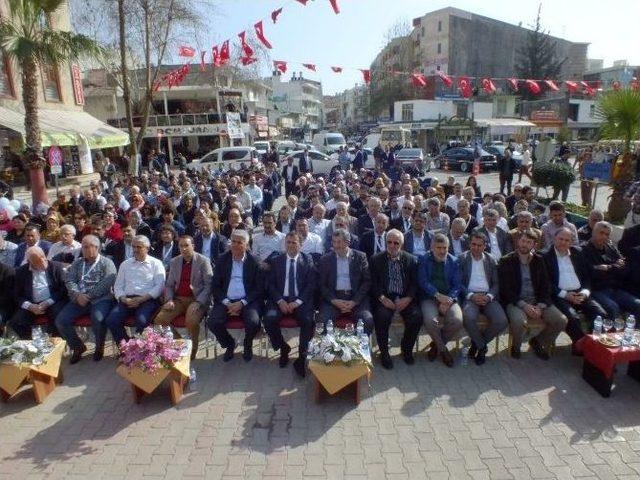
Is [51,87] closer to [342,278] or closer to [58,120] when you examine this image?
[58,120]

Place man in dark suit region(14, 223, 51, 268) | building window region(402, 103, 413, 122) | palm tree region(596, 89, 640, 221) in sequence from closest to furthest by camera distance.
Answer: man in dark suit region(14, 223, 51, 268)
palm tree region(596, 89, 640, 221)
building window region(402, 103, 413, 122)

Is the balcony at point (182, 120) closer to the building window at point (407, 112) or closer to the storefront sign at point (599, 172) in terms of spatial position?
the building window at point (407, 112)

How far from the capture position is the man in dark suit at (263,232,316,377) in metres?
5.23

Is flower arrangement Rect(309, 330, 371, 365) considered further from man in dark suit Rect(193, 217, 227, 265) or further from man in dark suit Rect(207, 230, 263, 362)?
man in dark suit Rect(193, 217, 227, 265)

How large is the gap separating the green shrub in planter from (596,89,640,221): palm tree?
1.41 metres

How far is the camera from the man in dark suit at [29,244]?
618cm

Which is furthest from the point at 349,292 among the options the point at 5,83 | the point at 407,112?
the point at 407,112

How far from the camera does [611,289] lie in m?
5.60

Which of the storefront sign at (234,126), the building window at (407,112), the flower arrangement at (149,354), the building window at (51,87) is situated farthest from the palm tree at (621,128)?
the building window at (407,112)

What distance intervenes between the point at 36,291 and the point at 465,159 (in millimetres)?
23622

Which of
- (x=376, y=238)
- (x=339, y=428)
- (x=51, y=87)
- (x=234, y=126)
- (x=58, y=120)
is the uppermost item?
(x=51, y=87)

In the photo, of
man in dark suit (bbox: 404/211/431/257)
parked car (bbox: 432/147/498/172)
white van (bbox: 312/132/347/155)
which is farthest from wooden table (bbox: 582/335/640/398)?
white van (bbox: 312/132/347/155)

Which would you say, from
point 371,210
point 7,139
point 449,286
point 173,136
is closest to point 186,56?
point 7,139

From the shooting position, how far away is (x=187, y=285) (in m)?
5.67
